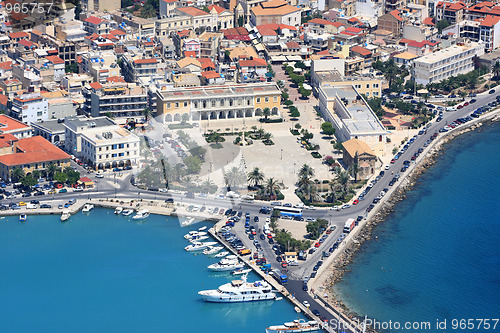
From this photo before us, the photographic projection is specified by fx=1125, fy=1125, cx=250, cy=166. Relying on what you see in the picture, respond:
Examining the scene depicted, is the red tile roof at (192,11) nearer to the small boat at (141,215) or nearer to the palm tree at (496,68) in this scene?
the palm tree at (496,68)

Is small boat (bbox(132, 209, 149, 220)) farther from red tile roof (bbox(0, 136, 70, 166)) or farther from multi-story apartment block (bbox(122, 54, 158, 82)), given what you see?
multi-story apartment block (bbox(122, 54, 158, 82))

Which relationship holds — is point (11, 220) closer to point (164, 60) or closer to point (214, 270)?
point (214, 270)

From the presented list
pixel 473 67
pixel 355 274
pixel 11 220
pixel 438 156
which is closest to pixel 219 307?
pixel 355 274

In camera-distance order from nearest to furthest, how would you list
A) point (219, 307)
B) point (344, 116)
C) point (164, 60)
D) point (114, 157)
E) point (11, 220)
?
point (219, 307)
point (11, 220)
point (114, 157)
point (344, 116)
point (164, 60)

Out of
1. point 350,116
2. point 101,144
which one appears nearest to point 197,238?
point 101,144

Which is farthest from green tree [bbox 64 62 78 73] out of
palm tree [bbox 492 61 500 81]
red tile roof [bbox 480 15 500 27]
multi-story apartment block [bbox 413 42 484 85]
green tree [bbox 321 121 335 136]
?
red tile roof [bbox 480 15 500 27]

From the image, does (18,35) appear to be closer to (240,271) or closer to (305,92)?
(305,92)
